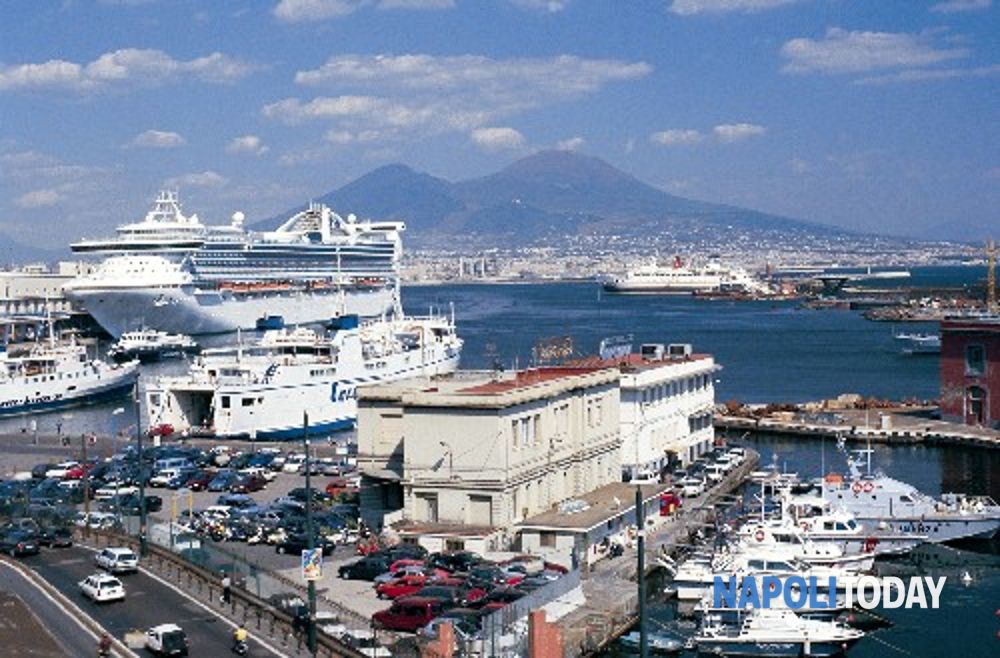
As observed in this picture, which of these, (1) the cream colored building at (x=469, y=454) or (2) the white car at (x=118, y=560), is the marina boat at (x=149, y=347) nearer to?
(1) the cream colored building at (x=469, y=454)

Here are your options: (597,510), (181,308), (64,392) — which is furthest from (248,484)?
(181,308)

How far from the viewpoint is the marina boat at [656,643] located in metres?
16.9

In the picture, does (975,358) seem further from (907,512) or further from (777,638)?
(777,638)

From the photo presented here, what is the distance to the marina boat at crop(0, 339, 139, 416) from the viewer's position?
4728 centimetres

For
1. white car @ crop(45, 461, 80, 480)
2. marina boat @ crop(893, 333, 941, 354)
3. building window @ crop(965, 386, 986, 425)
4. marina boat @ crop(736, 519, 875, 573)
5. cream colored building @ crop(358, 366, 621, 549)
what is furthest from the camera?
marina boat @ crop(893, 333, 941, 354)

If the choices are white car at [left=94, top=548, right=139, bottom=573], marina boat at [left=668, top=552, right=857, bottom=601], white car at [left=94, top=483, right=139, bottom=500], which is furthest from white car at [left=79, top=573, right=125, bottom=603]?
white car at [left=94, top=483, right=139, bottom=500]

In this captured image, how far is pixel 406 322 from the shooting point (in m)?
51.9

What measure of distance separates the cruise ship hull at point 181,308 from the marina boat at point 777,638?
49412 millimetres

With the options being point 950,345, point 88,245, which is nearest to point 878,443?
point 950,345

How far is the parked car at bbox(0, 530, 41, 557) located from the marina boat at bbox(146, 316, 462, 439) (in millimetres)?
16165

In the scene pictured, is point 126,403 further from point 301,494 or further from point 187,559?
point 187,559

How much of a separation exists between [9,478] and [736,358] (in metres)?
46.1

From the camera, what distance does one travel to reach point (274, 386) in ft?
124

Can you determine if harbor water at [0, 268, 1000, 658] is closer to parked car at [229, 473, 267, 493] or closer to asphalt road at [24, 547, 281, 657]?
asphalt road at [24, 547, 281, 657]
